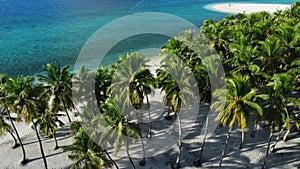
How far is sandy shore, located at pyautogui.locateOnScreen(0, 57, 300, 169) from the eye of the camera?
3138cm

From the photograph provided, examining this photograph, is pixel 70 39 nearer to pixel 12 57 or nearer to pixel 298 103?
pixel 12 57

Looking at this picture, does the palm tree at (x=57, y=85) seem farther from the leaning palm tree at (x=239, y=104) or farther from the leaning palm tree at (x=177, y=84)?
the leaning palm tree at (x=239, y=104)

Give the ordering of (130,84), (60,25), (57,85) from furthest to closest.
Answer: (60,25) < (57,85) < (130,84)

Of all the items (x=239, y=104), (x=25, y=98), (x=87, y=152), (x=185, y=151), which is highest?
(x=25, y=98)

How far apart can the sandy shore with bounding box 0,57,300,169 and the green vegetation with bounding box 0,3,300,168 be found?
3.79ft

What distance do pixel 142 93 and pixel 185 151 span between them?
9.62 metres

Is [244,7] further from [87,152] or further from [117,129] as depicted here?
[87,152]

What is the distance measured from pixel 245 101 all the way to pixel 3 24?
100 m

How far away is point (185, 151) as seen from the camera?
3347 centimetres

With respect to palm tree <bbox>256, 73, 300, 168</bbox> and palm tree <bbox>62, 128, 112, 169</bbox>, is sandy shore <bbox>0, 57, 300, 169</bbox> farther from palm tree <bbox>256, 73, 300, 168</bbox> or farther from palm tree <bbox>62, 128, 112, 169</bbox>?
palm tree <bbox>62, 128, 112, 169</bbox>

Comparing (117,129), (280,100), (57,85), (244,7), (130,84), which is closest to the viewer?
(117,129)

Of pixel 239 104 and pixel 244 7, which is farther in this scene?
pixel 244 7

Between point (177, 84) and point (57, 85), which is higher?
point (57, 85)

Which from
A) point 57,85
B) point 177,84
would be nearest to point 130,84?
point 177,84
